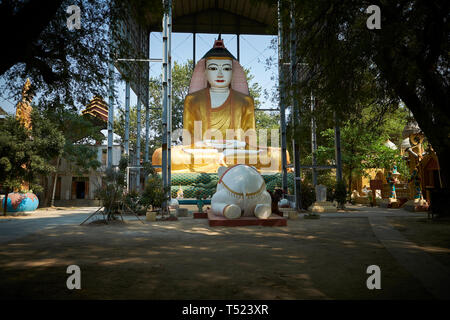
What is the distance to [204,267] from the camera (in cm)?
278

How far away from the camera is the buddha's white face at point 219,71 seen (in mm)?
15398

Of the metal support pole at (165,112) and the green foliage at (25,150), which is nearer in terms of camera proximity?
the metal support pole at (165,112)

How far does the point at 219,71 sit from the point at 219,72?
1.8 inches

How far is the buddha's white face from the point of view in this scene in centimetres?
1540

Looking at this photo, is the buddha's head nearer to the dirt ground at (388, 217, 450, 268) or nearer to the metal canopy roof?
the metal canopy roof

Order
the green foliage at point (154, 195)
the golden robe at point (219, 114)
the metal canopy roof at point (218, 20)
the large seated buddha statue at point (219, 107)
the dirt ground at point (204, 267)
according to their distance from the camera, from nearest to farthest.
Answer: the dirt ground at point (204, 267), the green foliage at point (154, 195), the large seated buddha statue at point (219, 107), the golden robe at point (219, 114), the metal canopy roof at point (218, 20)

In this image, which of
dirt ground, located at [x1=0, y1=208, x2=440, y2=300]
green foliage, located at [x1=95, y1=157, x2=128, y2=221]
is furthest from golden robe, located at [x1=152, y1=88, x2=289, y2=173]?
dirt ground, located at [x1=0, y1=208, x2=440, y2=300]

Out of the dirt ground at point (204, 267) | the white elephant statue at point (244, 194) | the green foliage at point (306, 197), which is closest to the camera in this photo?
the dirt ground at point (204, 267)

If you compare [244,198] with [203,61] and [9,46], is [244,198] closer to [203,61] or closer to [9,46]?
[9,46]

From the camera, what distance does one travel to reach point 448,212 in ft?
21.4

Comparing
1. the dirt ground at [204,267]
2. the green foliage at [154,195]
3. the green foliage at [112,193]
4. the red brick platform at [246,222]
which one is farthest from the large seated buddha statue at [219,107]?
the dirt ground at [204,267]

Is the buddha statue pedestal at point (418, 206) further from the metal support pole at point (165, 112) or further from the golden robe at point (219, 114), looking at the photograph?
the golden robe at point (219, 114)

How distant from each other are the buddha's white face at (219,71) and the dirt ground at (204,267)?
11.8 m
